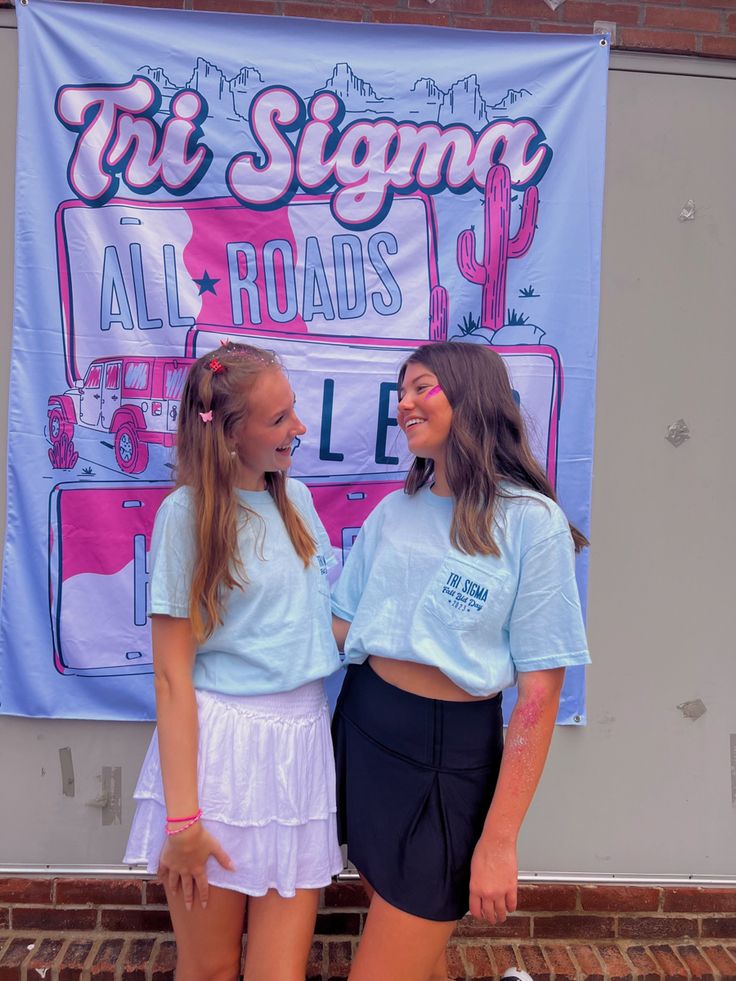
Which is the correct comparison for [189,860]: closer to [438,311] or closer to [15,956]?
[15,956]

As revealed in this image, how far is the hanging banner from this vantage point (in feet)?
8.25

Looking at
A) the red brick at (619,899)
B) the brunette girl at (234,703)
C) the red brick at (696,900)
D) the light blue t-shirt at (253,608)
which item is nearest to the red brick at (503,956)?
the red brick at (619,899)

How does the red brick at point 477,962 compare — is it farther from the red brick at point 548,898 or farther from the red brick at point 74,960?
the red brick at point 74,960

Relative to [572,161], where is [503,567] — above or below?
below

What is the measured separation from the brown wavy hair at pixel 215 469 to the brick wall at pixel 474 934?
158 centimetres

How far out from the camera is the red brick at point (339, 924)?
2.68 meters

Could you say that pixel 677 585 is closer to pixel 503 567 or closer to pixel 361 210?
pixel 503 567

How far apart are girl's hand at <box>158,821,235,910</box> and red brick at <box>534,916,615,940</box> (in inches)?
62.1

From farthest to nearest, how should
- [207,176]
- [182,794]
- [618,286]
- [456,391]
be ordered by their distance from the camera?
[618,286] < [207,176] < [456,391] < [182,794]

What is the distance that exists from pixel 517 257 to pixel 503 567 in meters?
1.36

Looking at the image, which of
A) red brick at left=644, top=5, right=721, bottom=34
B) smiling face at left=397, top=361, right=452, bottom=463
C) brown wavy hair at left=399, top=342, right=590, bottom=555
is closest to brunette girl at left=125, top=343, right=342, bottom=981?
smiling face at left=397, top=361, right=452, bottom=463

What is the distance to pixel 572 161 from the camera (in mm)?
2584

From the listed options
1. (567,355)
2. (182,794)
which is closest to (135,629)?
(182,794)

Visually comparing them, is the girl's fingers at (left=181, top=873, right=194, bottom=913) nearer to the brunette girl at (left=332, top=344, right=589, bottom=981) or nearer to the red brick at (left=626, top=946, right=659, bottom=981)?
the brunette girl at (left=332, top=344, right=589, bottom=981)
